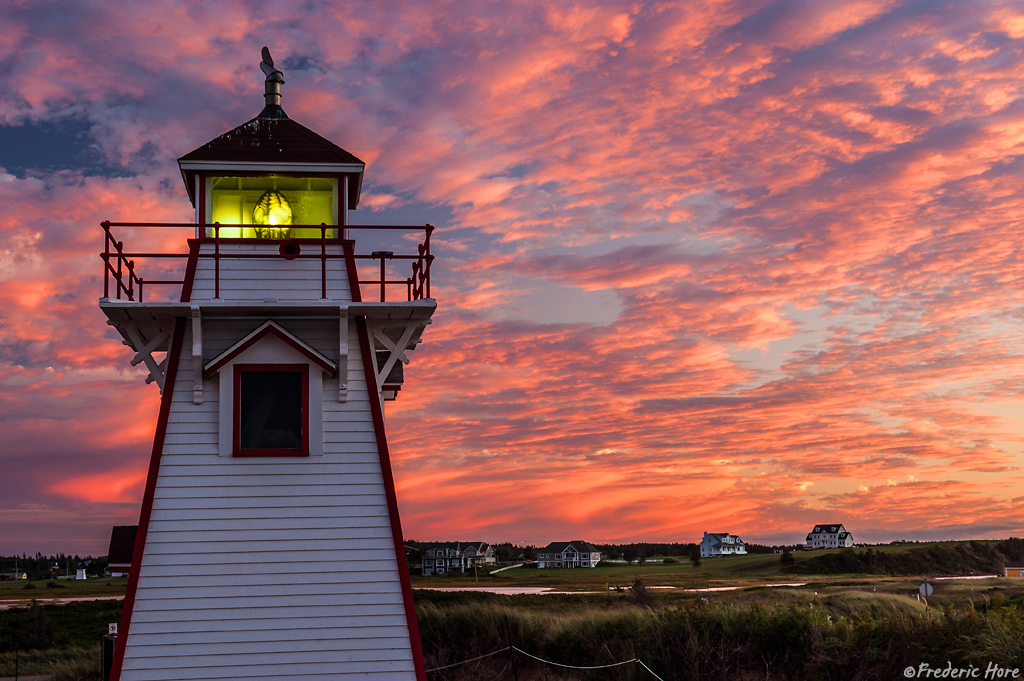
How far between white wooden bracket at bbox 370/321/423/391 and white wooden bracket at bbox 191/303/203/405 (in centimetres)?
253

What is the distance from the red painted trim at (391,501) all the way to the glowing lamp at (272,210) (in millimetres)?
1542

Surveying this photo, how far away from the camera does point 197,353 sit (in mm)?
11719

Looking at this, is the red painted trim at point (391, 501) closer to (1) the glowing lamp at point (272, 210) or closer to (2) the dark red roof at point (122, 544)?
(1) the glowing lamp at point (272, 210)

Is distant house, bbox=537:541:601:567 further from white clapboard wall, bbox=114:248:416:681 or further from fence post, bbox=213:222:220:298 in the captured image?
fence post, bbox=213:222:220:298

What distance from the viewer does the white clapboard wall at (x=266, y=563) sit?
1111 cm

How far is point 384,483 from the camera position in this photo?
11.9m

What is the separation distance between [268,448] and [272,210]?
3.97 metres

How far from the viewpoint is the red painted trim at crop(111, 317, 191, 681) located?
429 inches

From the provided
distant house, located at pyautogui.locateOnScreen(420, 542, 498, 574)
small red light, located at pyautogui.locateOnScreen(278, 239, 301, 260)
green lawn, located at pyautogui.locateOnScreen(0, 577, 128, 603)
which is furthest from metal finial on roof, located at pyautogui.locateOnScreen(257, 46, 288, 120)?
distant house, located at pyautogui.locateOnScreen(420, 542, 498, 574)

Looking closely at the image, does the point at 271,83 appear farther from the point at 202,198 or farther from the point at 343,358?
the point at 343,358

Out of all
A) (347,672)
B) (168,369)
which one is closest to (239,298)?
(168,369)

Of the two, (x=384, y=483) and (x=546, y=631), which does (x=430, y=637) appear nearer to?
(x=546, y=631)

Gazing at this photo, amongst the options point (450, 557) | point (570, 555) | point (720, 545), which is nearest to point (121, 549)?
point (450, 557)

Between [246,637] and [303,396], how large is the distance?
3457 mm
